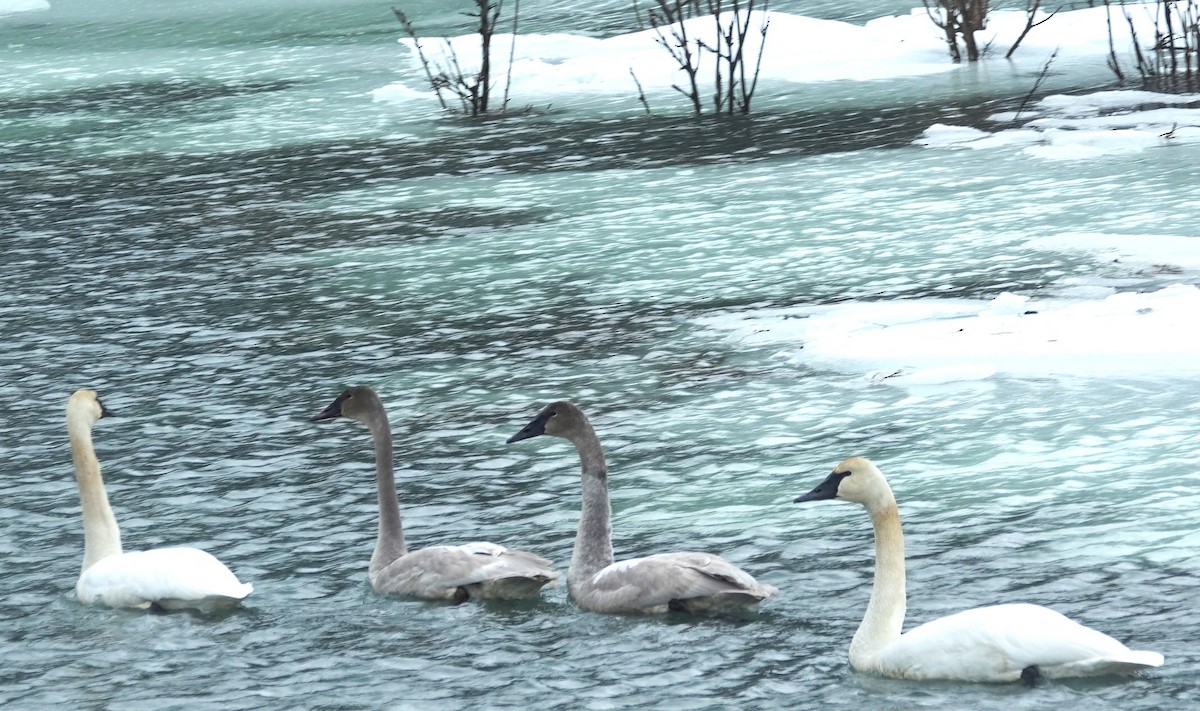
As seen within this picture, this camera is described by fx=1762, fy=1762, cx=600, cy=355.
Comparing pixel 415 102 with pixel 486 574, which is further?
pixel 415 102

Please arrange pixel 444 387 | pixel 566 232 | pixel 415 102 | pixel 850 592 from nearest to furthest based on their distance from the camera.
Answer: pixel 850 592 → pixel 444 387 → pixel 566 232 → pixel 415 102

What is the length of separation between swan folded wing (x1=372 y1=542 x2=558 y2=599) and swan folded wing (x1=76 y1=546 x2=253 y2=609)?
0.55 meters

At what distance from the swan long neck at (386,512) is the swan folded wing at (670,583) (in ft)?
2.96

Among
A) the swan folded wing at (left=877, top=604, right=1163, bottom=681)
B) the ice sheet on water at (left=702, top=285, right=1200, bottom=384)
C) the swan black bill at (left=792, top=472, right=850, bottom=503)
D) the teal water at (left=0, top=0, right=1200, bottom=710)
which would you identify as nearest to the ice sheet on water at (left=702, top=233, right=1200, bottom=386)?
the ice sheet on water at (left=702, top=285, right=1200, bottom=384)

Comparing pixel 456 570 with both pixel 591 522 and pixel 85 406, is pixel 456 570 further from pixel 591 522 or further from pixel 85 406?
pixel 85 406

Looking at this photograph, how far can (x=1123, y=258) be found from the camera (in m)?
11.3

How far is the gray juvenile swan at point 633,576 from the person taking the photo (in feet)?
20.0

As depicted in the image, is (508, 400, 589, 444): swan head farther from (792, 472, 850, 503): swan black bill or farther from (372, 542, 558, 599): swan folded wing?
(792, 472, 850, 503): swan black bill

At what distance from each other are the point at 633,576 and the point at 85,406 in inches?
102

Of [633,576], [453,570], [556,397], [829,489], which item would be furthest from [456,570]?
[556,397]

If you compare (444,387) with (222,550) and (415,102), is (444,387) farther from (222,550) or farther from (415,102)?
(415,102)

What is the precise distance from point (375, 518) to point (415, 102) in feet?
48.2

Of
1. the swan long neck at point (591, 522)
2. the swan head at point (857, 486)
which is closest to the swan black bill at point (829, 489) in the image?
the swan head at point (857, 486)

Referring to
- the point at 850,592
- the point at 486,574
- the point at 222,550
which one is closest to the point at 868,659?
the point at 850,592
